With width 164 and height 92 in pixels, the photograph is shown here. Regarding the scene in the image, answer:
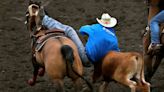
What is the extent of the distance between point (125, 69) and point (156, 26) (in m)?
1.23

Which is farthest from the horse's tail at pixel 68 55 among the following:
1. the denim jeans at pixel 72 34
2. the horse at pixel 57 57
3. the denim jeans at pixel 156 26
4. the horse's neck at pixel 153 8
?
the horse's neck at pixel 153 8

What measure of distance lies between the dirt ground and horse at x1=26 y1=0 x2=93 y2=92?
792 mm

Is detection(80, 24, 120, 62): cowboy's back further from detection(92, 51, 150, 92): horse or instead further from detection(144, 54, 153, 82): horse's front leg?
detection(144, 54, 153, 82): horse's front leg

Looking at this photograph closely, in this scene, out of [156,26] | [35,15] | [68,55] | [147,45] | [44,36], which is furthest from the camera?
[147,45]

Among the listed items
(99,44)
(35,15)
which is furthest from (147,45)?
(35,15)

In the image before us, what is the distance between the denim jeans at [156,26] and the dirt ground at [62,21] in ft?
3.01

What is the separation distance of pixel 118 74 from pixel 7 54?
3.47 metres

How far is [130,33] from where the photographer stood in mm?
11453

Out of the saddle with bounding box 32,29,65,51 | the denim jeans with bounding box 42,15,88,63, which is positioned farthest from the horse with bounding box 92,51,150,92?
the saddle with bounding box 32,29,65,51

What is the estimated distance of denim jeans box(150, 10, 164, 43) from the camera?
8122mm

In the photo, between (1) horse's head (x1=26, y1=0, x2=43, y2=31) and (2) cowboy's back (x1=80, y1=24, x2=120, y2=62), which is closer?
(2) cowboy's back (x1=80, y1=24, x2=120, y2=62)

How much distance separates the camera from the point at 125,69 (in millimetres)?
7258

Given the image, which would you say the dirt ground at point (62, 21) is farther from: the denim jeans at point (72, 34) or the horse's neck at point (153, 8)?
the horse's neck at point (153, 8)

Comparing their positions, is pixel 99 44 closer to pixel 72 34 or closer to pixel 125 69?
pixel 72 34
